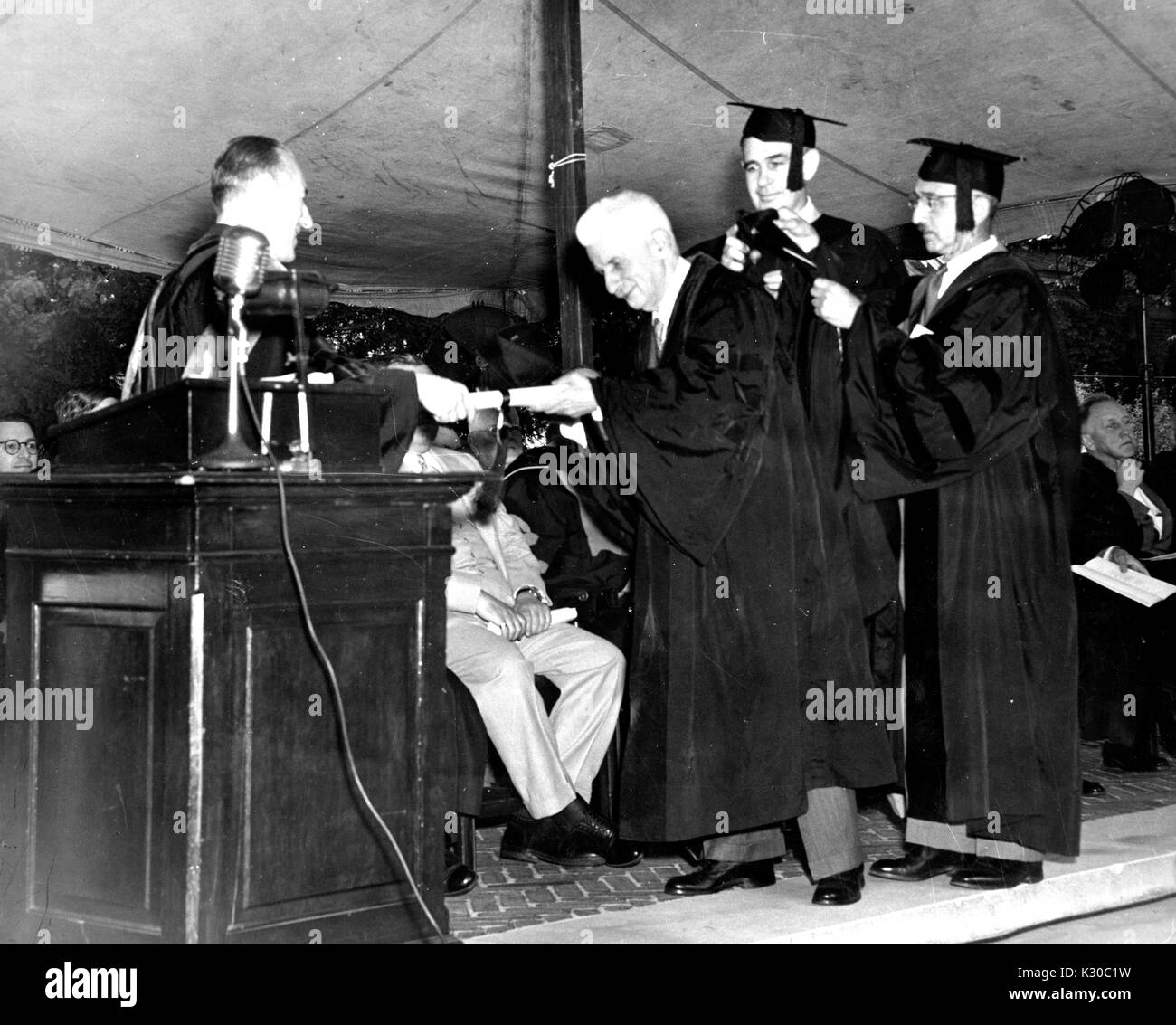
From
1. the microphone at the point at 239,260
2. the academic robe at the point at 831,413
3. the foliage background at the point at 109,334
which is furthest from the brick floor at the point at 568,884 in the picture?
the foliage background at the point at 109,334

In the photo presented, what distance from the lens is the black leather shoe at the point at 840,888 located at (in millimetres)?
3469

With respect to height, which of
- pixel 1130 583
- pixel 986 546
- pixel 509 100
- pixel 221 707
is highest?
pixel 509 100

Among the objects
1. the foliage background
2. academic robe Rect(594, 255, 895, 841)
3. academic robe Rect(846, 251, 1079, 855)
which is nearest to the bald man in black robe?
academic robe Rect(594, 255, 895, 841)

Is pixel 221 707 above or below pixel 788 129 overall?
below

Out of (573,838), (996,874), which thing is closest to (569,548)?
(573,838)

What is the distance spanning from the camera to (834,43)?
18.6ft

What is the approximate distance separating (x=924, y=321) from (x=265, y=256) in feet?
7.34

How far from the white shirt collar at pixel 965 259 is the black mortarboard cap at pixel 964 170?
72 mm

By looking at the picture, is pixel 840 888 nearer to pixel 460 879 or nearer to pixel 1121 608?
pixel 460 879

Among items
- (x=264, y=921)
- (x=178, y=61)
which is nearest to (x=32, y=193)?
(x=178, y=61)

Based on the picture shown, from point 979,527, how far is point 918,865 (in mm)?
1066

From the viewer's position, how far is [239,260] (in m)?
2.49

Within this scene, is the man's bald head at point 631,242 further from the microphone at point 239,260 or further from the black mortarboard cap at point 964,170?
the microphone at point 239,260
